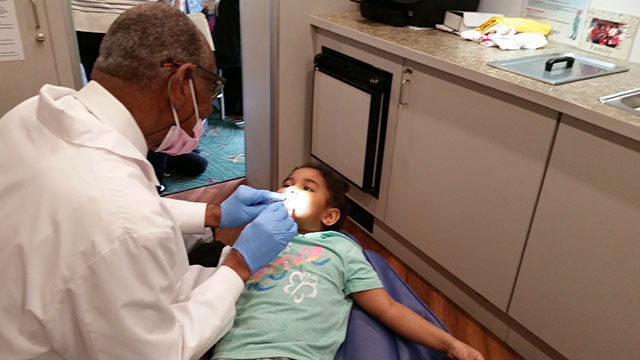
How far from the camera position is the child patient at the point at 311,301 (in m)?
1.31

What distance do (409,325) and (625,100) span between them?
982 mm

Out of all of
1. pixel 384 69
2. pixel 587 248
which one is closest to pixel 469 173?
pixel 587 248

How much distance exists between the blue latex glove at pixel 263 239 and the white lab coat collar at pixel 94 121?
29 cm

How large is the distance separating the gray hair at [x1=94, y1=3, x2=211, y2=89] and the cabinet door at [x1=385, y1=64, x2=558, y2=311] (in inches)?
43.8

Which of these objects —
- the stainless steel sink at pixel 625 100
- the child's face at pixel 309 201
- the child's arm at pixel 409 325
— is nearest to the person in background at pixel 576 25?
the stainless steel sink at pixel 625 100

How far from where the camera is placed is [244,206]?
1645mm

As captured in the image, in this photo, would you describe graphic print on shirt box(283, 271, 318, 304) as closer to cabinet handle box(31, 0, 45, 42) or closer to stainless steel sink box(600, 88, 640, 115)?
stainless steel sink box(600, 88, 640, 115)

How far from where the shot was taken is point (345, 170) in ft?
Result: 8.46

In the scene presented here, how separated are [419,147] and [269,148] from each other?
1002mm

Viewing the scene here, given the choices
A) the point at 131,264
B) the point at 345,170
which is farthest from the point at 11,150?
the point at 345,170

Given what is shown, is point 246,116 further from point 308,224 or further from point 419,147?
point 308,224

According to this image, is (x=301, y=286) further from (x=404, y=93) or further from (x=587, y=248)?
(x=404, y=93)

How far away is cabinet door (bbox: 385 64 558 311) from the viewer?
5.72 feet

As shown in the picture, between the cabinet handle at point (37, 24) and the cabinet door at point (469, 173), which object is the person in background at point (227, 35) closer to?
the cabinet handle at point (37, 24)
